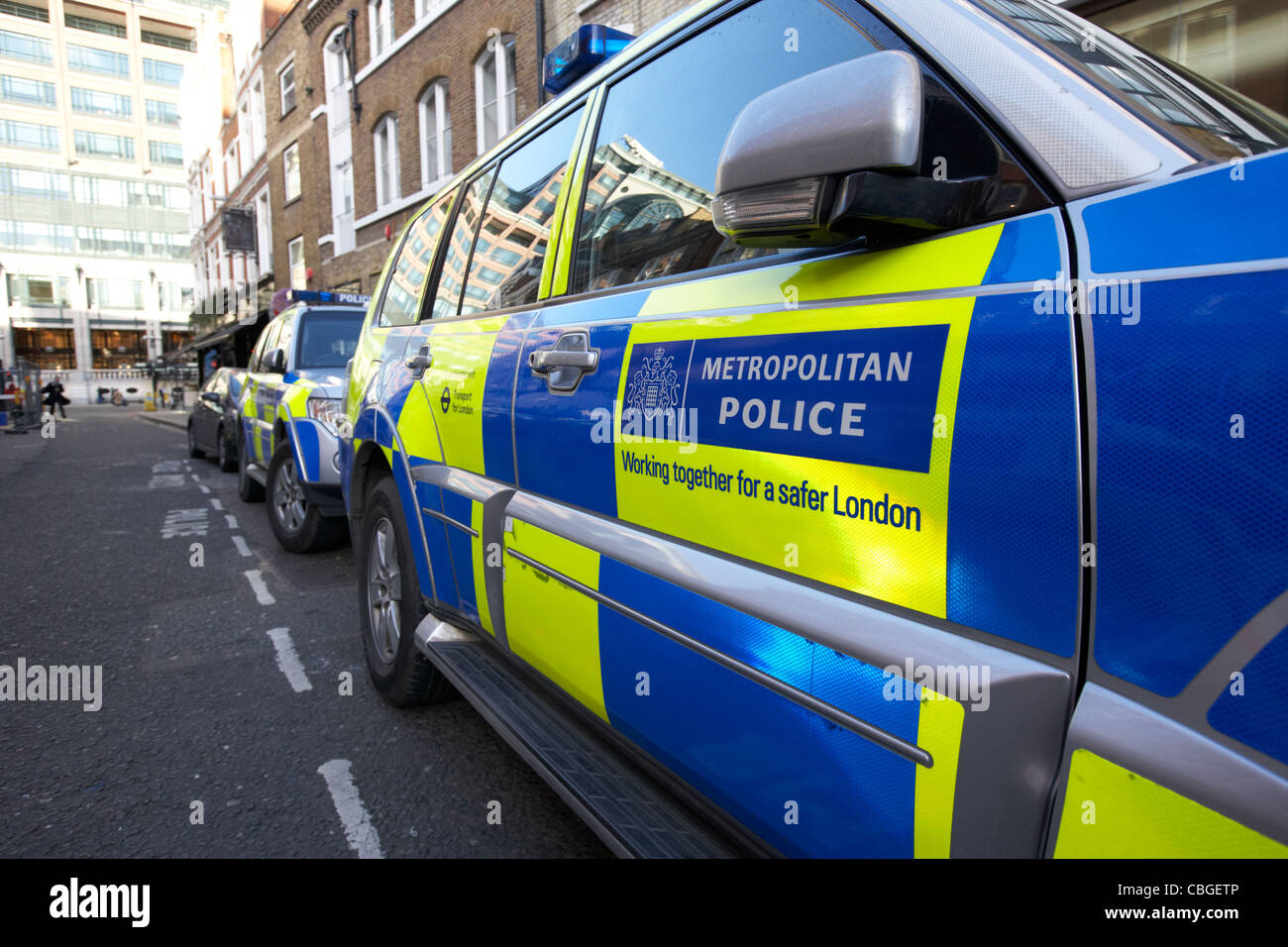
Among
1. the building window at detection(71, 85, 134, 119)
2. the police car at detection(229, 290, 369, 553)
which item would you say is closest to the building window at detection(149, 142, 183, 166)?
the building window at detection(71, 85, 134, 119)

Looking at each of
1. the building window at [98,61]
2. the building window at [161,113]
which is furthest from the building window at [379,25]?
the building window at [98,61]

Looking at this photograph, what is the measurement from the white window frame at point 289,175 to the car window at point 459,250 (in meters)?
22.3

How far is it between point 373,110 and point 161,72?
56.5 metres

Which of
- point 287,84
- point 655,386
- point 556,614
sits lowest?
point 556,614

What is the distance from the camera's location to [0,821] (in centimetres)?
244

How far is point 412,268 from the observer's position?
3477mm

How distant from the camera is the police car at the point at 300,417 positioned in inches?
214

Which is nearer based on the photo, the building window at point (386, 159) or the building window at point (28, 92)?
the building window at point (386, 159)

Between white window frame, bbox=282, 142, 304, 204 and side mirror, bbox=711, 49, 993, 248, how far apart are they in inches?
961

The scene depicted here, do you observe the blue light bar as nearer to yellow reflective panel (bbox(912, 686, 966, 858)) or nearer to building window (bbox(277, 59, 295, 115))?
yellow reflective panel (bbox(912, 686, 966, 858))

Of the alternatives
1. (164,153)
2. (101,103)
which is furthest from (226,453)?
(101,103)

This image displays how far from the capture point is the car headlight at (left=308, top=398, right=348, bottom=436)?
5477 mm

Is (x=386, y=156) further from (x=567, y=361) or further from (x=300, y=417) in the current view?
(x=567, y=361)

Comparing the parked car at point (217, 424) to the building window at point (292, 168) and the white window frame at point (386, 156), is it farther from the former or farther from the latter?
the building window at point (292, 168)
